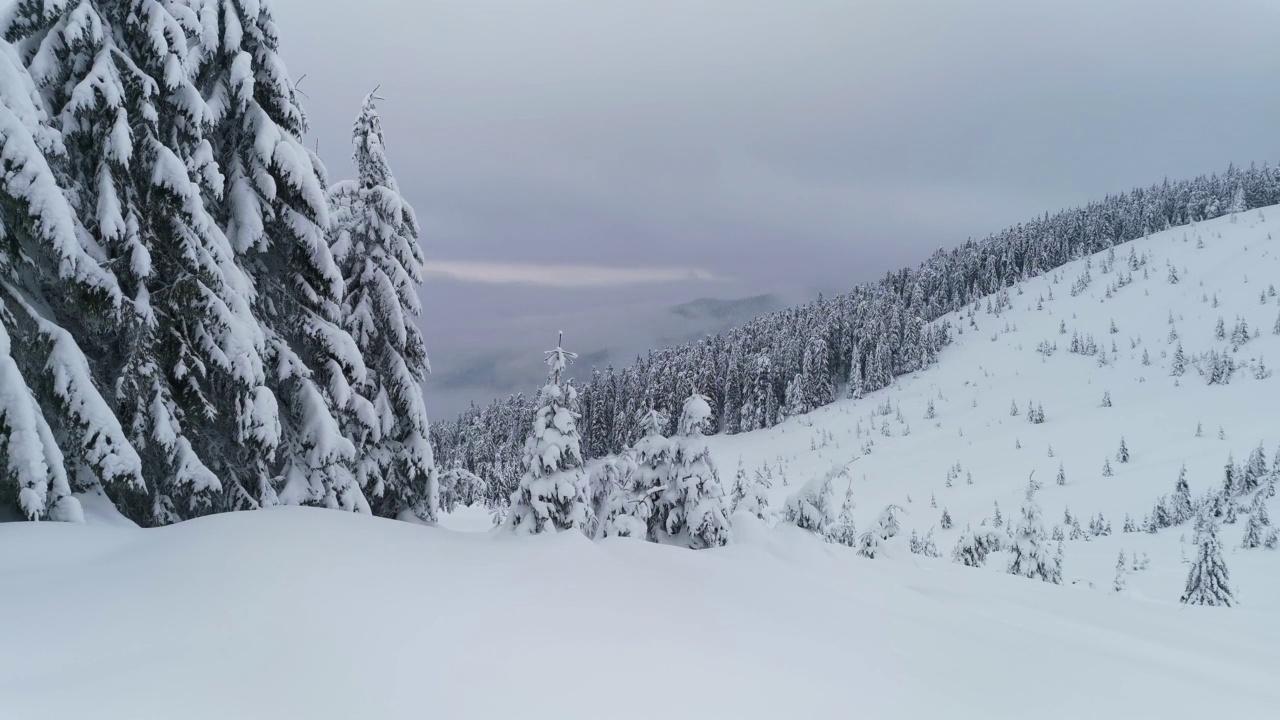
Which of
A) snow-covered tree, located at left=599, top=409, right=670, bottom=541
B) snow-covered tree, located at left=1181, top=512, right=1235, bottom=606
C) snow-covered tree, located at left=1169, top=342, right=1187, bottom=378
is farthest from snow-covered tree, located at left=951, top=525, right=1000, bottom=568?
snow-covered tree, located at left=1169, top=342, right=1187, bottom=378

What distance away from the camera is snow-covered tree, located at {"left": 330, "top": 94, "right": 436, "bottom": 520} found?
44.5 feet

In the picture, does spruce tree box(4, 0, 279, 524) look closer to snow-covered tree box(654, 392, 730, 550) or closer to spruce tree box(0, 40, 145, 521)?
spruce tree box(0, 40, 145, 521)

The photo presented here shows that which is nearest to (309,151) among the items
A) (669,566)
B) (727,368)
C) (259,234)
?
(259,234)

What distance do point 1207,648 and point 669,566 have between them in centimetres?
702

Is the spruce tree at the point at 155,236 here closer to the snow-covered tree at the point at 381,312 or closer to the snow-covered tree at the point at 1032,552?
the snow-covered tree at the point at 381,312

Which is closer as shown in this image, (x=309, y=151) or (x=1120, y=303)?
(x=309, y=151)

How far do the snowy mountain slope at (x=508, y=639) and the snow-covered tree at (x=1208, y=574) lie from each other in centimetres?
1151

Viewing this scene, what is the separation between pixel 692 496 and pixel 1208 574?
50.7 feet

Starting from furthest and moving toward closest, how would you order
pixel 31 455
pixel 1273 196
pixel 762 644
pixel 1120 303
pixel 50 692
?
pixel 1273 196
pixel 1120 303
pixel 31 455
pixel 762 644
pixel 50 692

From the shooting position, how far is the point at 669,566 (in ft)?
25.0

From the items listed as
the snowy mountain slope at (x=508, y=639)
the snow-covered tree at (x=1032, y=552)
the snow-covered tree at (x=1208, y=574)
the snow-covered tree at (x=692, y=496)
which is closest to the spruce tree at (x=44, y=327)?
the snowy mountain slope at (x=508, y=639)

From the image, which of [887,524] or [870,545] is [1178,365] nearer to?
[887,524]

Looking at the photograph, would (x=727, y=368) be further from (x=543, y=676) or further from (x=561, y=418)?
(x=543, y=676)

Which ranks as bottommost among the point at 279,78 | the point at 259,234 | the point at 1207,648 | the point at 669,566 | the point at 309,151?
the point at 1207,648
